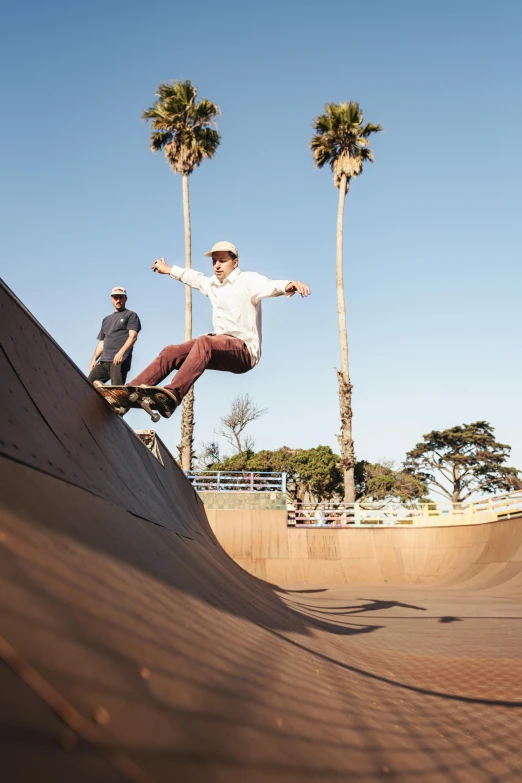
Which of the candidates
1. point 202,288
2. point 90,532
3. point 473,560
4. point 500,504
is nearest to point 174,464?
point 202,288

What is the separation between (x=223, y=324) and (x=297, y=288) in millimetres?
567

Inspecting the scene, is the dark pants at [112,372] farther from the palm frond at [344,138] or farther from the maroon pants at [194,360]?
the palm frond at [344,138]

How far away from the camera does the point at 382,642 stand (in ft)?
12.8

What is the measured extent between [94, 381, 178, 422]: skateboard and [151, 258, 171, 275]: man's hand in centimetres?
143

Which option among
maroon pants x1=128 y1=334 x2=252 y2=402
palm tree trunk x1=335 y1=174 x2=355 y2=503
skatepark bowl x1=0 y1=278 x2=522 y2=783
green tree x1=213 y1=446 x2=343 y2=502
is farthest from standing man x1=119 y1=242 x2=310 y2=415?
green tree x1=213 y1=446 x2=343 y2=502

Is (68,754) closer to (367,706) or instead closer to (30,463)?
(30,463)

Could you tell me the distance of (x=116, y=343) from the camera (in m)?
4.72

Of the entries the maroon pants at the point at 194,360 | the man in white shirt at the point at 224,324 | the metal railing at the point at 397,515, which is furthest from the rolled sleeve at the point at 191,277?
the metal railing at the point at 397,515

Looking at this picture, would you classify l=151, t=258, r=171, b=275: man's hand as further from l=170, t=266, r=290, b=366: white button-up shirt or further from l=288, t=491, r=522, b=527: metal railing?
l=288, t=491, r=522, b=527: metal railing

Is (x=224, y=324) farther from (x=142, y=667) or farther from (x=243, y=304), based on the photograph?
(x=142, y=667)

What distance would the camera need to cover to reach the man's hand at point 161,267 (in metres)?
4.23

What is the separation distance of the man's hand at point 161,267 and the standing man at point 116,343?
22.9 inches

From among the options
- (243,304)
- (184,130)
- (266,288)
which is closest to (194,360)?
(243,304)

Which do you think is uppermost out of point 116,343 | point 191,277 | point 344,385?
point 344,385
